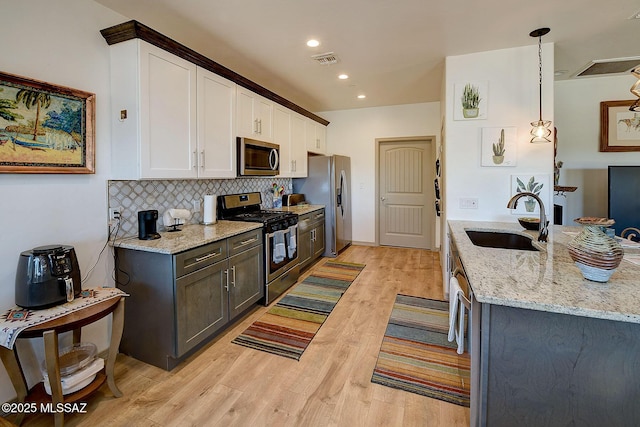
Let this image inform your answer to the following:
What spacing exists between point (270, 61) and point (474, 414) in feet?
11.2

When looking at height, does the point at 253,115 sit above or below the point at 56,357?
above

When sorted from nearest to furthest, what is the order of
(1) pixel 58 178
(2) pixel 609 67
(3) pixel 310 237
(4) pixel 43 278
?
(4) pixel 43 278 → (1) pixel 58 178 → (2) pixel 609 67 → (3) pixel 310 237

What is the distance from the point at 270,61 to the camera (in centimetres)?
327

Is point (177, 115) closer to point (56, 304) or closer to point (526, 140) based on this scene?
point (56, 304)

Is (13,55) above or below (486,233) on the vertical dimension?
above

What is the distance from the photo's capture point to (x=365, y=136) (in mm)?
5758

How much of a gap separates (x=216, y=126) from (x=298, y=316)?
6.65ft

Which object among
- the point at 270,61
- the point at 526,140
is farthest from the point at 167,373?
the point at 526,140

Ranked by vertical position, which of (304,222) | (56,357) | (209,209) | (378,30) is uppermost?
(378,30)

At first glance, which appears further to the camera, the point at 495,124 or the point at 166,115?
the point at 495,124

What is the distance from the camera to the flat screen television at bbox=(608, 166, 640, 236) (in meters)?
3.16

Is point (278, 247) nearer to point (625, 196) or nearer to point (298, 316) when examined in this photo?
point (298, 316)

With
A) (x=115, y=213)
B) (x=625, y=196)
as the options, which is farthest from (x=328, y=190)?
(x=625, y=196)

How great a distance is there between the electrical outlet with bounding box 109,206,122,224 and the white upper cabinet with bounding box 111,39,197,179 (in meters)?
0.27
